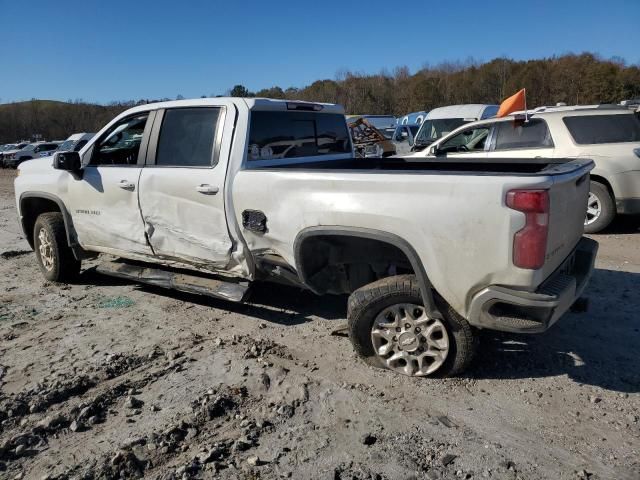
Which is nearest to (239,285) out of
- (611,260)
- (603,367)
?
(603,367)

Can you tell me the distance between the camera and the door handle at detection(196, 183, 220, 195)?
411cm

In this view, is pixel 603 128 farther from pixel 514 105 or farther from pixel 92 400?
pixel 92 400

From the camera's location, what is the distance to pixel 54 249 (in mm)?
5668

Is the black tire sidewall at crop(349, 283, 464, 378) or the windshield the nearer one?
the black tire sidewall at crop(349, 283, 464, 378)

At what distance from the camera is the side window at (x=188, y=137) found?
4348 mm

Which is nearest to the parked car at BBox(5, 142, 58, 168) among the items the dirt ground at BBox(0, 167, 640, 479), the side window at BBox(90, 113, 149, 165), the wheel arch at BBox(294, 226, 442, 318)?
the side window at BBox(90, 113, 149, 165)

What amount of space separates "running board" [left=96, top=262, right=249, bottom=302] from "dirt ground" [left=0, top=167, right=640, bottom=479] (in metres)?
0.32

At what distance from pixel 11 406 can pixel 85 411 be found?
512 mm

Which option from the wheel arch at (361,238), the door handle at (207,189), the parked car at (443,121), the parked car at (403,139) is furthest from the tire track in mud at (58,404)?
the parked car at (403,139)

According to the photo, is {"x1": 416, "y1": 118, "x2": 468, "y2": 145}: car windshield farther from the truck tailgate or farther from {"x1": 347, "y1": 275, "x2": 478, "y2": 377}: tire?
{"x1": 347, "y1": 275, "x2": 478, "y2": 377}: tire

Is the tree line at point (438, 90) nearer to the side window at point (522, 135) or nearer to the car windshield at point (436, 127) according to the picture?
the car windshield at point (436, 127)

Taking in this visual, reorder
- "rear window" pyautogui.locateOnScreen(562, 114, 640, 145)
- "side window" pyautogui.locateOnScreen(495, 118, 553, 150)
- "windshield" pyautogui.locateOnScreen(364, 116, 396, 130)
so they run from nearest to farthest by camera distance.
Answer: "rear window" pyautogui.locateOnScreen(562, 114, 640, 145)
"side window" pyautogui.locateOnScreen(495, 118, 553, 150)
"windshield" pyautogui.locateOnScreen(364, 116, 396, 130)

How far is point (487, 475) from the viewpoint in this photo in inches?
102

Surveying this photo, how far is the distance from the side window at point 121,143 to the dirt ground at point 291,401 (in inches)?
60.8
